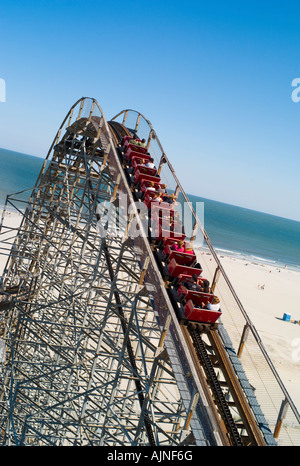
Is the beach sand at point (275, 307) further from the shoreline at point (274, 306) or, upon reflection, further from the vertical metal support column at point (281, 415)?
the vertical metal support column at point (281, 415)

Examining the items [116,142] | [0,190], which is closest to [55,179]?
[116,142]

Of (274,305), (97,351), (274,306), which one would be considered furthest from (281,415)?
(274,305)

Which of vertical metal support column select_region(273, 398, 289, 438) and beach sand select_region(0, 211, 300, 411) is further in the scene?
beach sand select_region(0, 211, 300, 411)

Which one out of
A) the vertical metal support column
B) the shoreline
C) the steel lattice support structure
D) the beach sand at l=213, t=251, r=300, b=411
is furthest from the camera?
the beach sand at l=213, t=251, r=300, b=411

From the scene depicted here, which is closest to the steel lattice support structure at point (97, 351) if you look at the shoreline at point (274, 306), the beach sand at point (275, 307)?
the shoreline at point (274, 306)

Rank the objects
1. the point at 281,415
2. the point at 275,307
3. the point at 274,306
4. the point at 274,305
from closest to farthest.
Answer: the point at 281,415 < the point at 275,307 < the point at 274,306 < the point at 274,305

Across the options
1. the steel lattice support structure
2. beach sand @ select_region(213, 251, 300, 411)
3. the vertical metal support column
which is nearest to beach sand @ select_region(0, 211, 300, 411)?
beach sand @ select_region(213, 251, 300, 411)

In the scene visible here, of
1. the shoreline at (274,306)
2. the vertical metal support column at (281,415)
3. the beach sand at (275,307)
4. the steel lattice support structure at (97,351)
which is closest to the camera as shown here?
the vertical metal support column at (281,415)

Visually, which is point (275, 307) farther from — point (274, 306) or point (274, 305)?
point (274, 305)

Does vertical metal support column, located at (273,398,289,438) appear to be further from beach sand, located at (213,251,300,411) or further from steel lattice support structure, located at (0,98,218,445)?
beach sand, located at (213,251,300,411)
